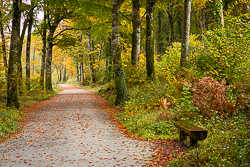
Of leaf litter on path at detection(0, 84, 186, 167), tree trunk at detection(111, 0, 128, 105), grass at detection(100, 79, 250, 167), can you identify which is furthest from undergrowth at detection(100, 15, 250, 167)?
tree trunk at detection(111, 0, 128, 105)

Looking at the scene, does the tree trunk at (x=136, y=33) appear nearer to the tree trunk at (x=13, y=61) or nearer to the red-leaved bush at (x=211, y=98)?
the tree trunk at (x=13, y=61)

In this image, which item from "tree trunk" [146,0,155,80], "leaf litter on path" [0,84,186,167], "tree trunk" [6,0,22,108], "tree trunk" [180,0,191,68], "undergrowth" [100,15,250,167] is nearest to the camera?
"leaf litter on path" [0,84,186,167]

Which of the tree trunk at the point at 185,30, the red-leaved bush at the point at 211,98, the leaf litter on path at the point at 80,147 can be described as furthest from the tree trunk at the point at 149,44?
the red-leaved bush at the point at 211,98

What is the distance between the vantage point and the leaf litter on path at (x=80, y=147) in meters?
5.02

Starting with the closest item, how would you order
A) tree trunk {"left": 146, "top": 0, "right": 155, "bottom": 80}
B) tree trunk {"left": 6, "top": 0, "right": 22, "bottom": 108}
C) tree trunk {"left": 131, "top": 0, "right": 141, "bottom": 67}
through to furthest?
tree trunk {"left": 6, "top": 0, "right": 22, "bottom": 108} < tree trunk {"left": 146, "top": 0, "right": 155, "bottom": 80} < tree trunk {"left": 131, "top": 0, "right": 141, "bottom": 67}

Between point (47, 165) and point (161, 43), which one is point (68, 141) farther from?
A: point (161, 43)

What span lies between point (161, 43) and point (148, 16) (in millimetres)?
17107

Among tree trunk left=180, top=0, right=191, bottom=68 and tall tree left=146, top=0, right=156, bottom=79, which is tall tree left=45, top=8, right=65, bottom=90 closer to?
tall tree left=146, top=0, right=156, bottom=79

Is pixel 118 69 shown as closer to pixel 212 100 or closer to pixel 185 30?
pixel 185 30

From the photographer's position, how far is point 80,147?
6.14 metres

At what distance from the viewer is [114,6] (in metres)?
12.0

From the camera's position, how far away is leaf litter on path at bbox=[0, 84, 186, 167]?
5.02 m

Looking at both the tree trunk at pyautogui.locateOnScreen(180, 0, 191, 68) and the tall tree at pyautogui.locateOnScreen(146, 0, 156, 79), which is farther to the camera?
the tall tree at pyautogui.locateOnScreen(146, 0, 156, 79)

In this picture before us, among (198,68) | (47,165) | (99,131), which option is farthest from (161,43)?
(47,165)
